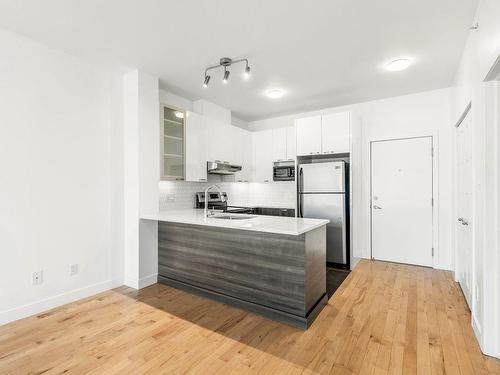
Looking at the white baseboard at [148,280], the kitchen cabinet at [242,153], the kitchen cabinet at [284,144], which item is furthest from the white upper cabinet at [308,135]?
the white baseboard at [148,280]

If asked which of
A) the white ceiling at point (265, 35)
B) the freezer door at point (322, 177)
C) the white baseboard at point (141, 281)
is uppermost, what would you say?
the white ceiling at point (265, 35)

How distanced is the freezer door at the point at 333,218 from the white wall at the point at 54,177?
300 cm

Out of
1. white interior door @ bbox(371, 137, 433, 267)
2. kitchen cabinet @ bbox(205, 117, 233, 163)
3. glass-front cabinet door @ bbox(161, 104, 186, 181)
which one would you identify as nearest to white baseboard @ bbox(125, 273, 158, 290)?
glass-front cabinet door @ bbox(161, 104, 186, 181)

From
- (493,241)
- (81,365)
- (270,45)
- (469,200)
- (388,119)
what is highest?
(270,45)

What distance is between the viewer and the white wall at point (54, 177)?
246cm

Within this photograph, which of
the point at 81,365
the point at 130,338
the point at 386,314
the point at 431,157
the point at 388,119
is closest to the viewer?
the point at 81,365

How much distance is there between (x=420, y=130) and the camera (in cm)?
406

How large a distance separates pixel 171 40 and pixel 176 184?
2.20 meters

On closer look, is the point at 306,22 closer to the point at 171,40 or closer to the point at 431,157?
the point at 171,40

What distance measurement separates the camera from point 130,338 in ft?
7.20

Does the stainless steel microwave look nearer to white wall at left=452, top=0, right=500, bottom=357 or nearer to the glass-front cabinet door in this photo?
the glass-front cabinet door

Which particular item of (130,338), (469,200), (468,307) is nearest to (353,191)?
(469,200)

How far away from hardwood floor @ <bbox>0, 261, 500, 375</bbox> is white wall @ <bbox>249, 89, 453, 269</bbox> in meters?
1.19

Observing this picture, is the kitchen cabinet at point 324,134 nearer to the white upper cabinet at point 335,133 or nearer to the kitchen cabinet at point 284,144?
the white upper cabinet at point 335,133
